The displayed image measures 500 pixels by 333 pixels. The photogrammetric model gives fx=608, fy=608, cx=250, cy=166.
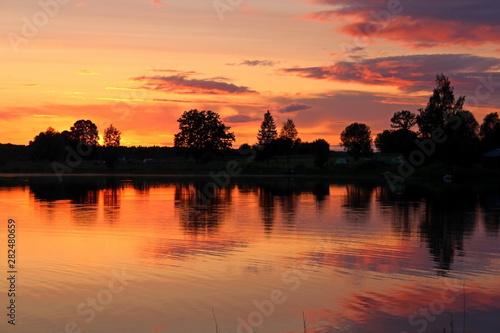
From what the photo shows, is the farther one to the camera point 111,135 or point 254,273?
point 111,135

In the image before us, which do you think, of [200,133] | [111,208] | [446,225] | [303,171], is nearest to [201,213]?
[111,208]

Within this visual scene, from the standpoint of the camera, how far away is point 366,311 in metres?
16.7

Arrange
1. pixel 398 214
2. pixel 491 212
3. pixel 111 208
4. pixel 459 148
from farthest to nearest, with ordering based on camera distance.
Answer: pixel 459 148, pixel 111 208, pixel 491 212, pixel 398 214

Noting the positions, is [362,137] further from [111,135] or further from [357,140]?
[111,135]

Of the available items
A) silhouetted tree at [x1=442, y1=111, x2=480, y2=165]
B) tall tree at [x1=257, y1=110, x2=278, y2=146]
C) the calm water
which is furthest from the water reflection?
tall tree at [x1=257, y1=110, x2=278, y2=146]

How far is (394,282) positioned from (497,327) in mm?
5109

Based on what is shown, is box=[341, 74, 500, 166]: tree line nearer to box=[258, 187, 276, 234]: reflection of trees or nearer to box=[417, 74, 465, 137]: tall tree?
box=[417, 74, 465, 137]: tall tree

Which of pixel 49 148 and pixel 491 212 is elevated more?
pixel 49 148

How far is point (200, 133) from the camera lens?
163 metres

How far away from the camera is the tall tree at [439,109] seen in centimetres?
10975

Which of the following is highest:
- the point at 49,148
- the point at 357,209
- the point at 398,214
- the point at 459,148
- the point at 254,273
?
the point at 49,148

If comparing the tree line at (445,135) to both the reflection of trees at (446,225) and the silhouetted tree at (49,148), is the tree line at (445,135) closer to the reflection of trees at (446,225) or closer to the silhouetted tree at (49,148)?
the reflection of trees at (446,225)

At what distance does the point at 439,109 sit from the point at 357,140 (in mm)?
68172

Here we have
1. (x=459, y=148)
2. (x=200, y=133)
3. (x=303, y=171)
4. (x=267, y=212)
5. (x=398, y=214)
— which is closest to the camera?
(x=398, y=214)
